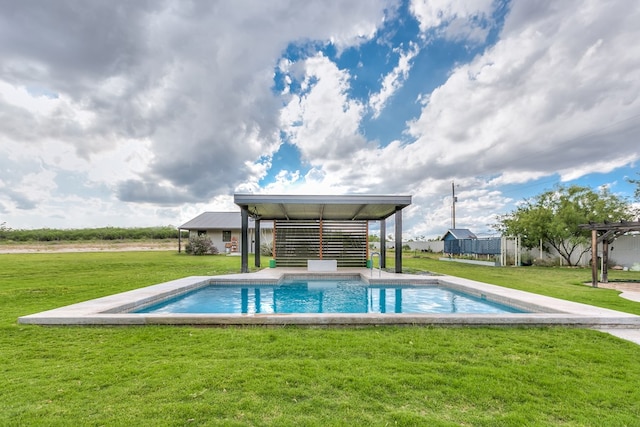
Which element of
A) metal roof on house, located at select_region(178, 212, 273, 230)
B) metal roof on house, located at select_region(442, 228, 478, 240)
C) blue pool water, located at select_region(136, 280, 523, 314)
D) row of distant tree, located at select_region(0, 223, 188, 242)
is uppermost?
metal roof on house, located at select_region(178, 212, 273, 230)

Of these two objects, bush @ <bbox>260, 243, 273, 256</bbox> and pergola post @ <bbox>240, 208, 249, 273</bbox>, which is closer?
pergola post @ <bbox>240, 208, 249, 273</bbox>

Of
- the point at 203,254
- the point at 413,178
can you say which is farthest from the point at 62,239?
the point at 413,178

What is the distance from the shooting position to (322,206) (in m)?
11.0

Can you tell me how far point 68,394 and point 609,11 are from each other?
1429cm

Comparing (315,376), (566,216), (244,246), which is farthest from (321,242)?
(566,216)

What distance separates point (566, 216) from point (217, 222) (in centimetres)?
2278

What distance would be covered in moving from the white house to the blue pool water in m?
14.8

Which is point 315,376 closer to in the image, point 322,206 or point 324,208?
point 322,206

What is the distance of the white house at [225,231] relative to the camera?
23672 millimetres

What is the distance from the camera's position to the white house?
77.7ft

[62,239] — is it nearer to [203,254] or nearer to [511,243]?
[203,254]

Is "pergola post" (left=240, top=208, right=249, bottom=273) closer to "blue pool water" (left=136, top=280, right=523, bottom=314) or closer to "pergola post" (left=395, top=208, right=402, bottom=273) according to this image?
"blue pool water" (left=136, top=280, right=523, bottom=314)

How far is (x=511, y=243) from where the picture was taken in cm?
1680

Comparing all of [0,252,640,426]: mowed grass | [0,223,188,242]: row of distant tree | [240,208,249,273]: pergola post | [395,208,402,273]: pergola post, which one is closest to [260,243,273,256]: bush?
[240,208,249,273]: pergola post
